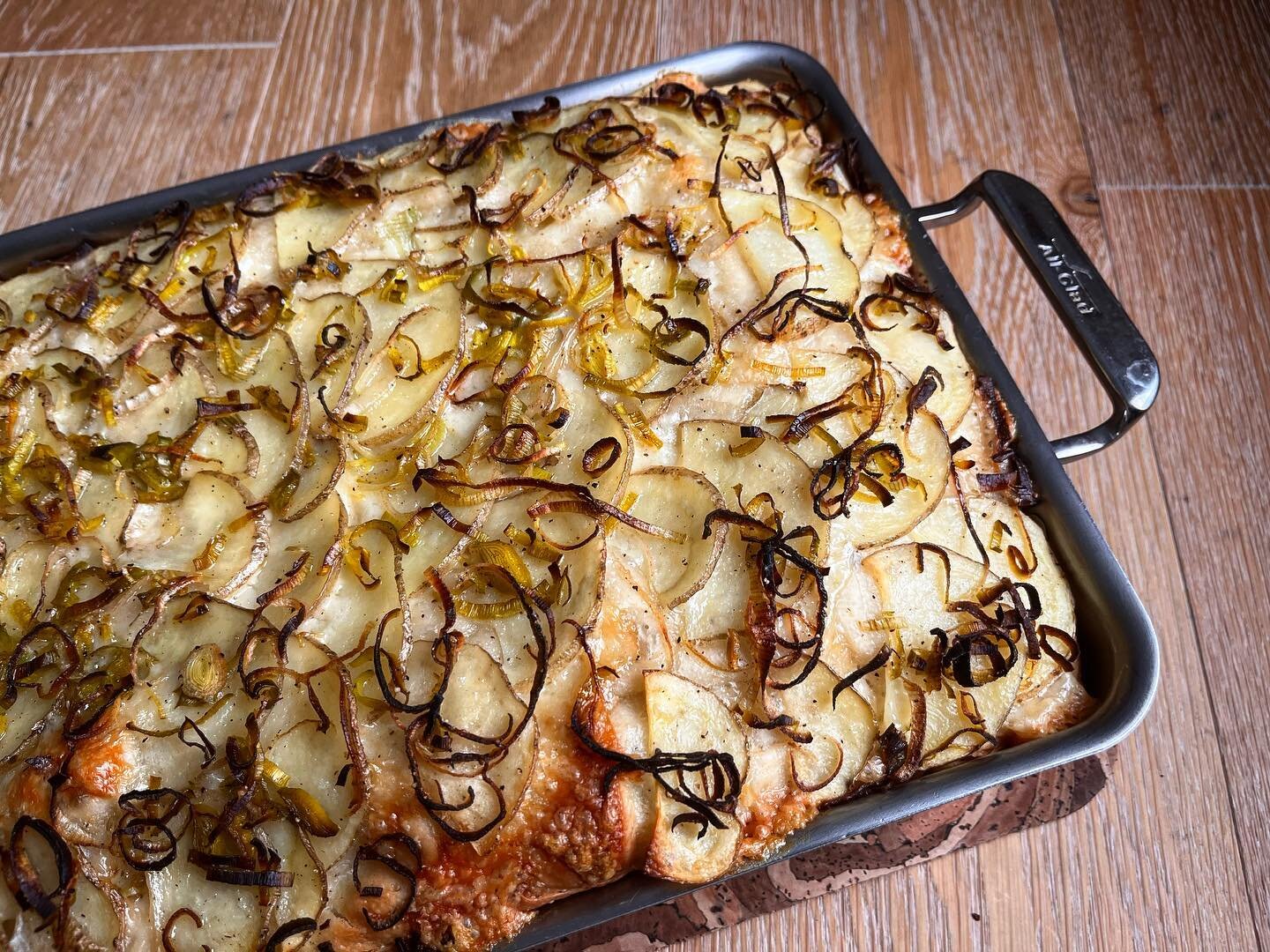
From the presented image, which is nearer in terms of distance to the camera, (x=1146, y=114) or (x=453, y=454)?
(x=453, y=454)

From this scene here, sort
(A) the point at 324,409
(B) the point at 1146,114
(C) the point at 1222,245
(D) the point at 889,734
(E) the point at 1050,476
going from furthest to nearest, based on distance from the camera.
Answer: (B) the point at 1146,114
(C) the point at 1222,245
(E) the point at 1050,476
(A) the point at 324,409
(D) the point at 889,734

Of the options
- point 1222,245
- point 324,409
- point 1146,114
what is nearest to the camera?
point 324,409

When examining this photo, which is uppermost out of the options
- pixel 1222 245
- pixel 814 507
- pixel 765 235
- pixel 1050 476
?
pixel 765 235

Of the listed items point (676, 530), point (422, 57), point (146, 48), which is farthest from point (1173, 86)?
point (146, 48)

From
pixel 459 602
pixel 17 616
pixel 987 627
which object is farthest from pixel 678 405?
pixel 17 616

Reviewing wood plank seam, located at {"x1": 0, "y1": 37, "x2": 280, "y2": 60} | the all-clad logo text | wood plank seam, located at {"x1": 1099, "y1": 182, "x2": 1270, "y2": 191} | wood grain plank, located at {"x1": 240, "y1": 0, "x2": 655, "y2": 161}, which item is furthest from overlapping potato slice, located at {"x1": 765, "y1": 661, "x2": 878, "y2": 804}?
wood plank seam, located at {"x1": 0, "y1": 37, "x2": 280, "y2": 60}

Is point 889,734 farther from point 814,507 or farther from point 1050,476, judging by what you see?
point 1050,476

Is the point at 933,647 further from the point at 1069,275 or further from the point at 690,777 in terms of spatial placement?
the point at 1069,275
